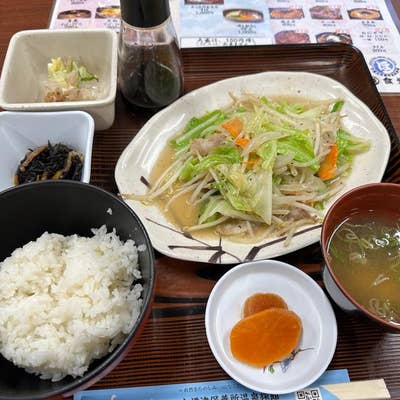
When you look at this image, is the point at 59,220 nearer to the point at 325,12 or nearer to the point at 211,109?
the point at 211,109

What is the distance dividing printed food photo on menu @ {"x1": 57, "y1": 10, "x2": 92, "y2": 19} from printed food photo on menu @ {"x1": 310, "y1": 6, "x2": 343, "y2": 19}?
1.43 metres

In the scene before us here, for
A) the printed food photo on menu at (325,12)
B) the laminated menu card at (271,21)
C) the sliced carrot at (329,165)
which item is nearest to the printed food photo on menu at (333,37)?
the laminated menu card at (271,21)

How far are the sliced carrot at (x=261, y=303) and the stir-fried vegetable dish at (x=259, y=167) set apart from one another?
0.28 meters

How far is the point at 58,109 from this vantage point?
177 cm

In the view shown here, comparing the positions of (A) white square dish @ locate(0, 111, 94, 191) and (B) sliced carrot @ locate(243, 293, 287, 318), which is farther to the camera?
(A) white square dish @ locate(0, 111, 94, 191)

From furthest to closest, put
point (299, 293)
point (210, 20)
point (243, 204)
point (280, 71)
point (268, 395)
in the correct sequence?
point (210, 20) < point (280, 71) < point (243, 204) < point (299, 293) < point (268, 395)

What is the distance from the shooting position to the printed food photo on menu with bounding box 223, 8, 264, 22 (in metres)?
2.56

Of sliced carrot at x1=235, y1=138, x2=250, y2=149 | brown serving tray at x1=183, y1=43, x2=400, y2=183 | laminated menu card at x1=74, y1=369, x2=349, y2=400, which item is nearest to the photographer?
laminated menu card at x1=74, y1=369, x2=349, y2=400

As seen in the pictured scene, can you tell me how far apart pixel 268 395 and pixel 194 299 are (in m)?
0.41

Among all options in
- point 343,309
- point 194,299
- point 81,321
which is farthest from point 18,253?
point 343,309

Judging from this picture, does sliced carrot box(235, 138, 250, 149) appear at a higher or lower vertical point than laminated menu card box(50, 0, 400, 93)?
lower

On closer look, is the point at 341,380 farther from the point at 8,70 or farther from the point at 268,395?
the point at 8,70

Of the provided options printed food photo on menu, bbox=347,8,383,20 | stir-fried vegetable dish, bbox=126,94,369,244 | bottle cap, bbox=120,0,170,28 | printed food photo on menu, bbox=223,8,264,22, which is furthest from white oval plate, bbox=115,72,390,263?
printed food photo on menu, bbox=347,8,383,20

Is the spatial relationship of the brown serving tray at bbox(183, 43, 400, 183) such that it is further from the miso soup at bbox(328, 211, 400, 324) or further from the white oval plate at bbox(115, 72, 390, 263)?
the miso soup at bbox(328, 211, 400, 324)
